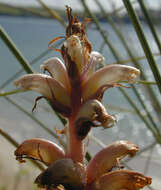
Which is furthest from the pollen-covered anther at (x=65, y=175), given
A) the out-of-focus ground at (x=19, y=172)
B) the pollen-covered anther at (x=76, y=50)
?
the out-of-focus ground at (x=19, y=172)

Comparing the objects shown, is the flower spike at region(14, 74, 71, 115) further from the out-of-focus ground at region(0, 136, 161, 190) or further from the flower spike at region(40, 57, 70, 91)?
the out-of-focus ground at region(0, 136, 161, 190)

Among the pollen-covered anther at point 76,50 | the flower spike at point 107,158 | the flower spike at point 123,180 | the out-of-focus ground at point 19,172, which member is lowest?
the out-of-focus ground at point 19,172

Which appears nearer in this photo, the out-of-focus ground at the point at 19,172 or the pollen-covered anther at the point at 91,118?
the pollen-covered anther at the point at 91,118

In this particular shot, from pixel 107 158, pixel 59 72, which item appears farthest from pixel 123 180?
pixel 59 72

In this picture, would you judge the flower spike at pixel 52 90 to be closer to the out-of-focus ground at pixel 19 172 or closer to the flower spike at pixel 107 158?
the flower spike at pixel 107 158

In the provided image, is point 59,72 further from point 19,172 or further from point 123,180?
point 19,172

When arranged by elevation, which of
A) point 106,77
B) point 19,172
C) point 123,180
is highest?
point 106,77

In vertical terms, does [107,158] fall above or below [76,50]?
below

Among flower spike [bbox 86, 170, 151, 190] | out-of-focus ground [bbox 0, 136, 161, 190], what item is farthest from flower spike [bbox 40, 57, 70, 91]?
out-of-focus ground [bbox 0, 136, 161, 190]

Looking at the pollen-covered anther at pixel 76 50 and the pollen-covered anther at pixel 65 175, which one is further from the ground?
the pollen-covered anther at pixel 76 50
